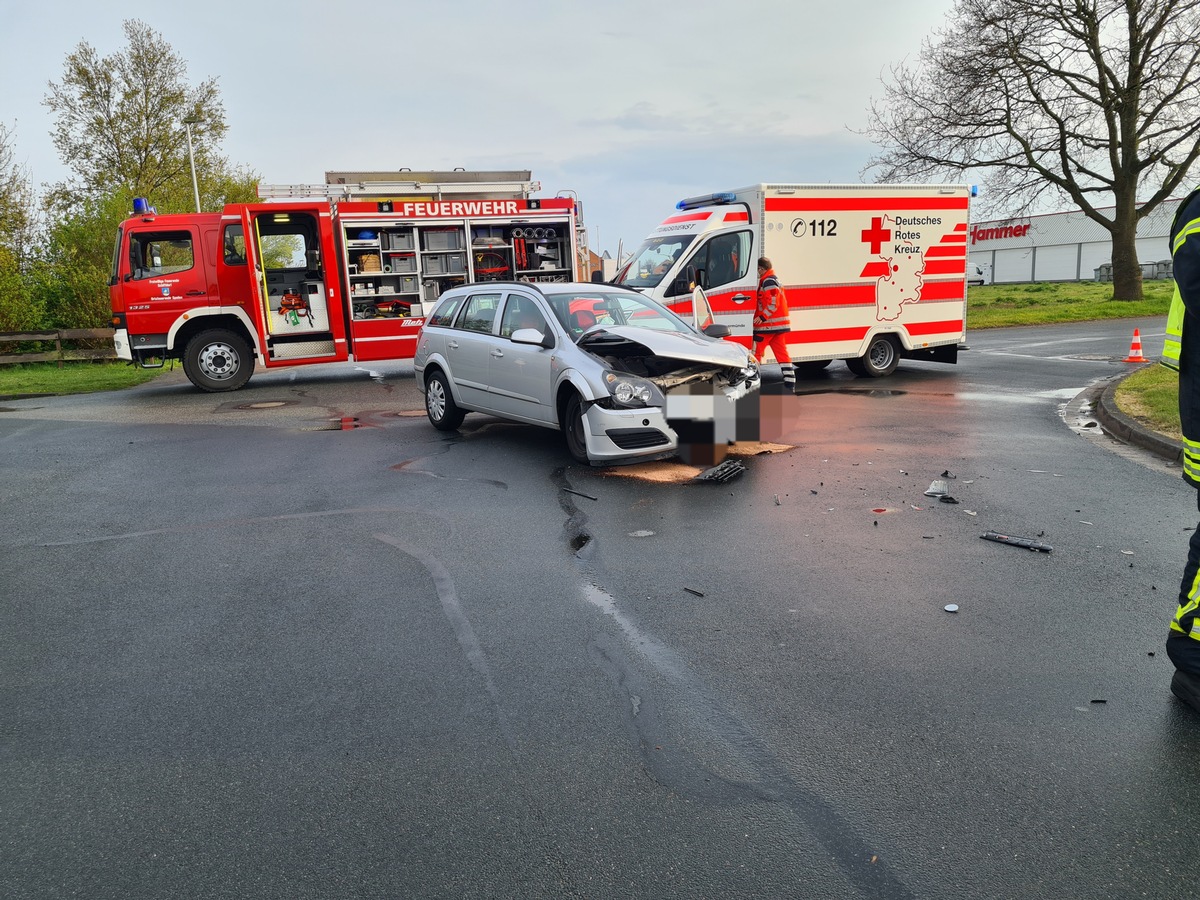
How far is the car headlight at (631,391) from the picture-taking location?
26.5ft

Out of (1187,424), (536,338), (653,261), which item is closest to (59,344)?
(653,261)

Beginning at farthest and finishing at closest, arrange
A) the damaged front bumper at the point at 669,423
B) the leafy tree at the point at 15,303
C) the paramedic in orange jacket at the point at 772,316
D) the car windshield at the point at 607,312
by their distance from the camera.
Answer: the leafy tree at the point at 15,303 < the paramedic in orange jacket at the point at 772,316 < the car windshield at the point at 607,312 < the damaged front bumper at the point at 669,423

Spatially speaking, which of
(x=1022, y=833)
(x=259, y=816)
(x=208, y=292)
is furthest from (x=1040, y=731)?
(x=208, y=292)

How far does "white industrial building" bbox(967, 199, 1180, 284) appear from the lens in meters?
64.6

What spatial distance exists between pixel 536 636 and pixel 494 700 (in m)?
0.73

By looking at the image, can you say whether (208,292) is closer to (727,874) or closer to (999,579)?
(999,579)

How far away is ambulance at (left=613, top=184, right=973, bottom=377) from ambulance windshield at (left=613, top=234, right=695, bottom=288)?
0.02 m

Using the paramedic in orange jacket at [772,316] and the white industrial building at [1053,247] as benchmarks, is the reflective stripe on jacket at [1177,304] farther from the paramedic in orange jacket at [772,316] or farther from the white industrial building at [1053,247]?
the white industrial building at [1053,247]

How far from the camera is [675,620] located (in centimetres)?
475

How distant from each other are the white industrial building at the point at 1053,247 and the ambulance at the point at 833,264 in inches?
2059

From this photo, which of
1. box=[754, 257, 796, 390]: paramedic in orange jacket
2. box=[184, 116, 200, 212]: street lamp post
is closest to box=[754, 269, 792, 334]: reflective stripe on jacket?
box=[754, 257, 796, 390]: paramedic in orange jacket

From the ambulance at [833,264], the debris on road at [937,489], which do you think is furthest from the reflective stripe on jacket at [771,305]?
the debris on road at [937,489]

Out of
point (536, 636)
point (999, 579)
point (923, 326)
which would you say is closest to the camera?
point (536, 636)

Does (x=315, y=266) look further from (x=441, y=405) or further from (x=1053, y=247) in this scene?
(x=1053, y=247)
